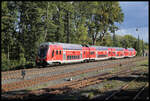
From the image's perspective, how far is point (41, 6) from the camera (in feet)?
108

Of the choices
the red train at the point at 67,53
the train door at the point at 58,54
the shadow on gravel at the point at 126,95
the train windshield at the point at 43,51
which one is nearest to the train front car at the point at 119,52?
the red train at the point at 67,53

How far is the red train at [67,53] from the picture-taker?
2217 centimetres

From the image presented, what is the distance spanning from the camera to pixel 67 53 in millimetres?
25406

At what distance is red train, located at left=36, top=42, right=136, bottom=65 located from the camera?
72.7 feet

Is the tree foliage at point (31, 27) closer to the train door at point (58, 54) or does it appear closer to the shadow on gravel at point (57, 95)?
the train door at point (58, 54)

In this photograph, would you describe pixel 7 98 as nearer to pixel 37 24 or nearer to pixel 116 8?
pixel 37 24

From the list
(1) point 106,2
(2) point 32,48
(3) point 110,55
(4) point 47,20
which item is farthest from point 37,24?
(1) point 106,2

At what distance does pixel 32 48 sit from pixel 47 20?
210 inches

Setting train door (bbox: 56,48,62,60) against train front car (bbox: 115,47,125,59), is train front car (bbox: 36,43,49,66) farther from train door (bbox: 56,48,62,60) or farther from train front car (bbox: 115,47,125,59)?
train front car (bbox: 115,47,125,59)

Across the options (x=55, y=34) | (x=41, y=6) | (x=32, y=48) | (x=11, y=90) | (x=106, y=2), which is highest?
(x=106, y=2)

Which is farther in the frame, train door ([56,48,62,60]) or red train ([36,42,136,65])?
train door ([56,48,62,60])

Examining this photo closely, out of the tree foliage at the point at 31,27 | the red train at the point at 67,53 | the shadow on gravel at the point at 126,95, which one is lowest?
the shadow on gravel at the point at 126,95

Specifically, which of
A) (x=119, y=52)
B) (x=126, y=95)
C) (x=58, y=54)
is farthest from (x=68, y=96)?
(x=119, y=52)

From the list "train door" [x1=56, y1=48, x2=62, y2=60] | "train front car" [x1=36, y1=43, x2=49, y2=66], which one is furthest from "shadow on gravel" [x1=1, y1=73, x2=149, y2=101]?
"train door" [x1=56, y1=48, x2=62, y2=60]
